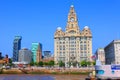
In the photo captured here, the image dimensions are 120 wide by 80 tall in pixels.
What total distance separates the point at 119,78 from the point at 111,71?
7.76 feet

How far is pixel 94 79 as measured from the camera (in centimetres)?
7688

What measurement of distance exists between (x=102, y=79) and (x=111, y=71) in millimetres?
3024

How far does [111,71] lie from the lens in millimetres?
75750

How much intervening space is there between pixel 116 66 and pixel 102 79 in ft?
14.9

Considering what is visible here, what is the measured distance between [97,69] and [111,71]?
370 centimetres

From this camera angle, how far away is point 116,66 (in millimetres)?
75625

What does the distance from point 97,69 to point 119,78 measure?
5.72 metres

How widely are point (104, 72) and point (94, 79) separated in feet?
9.40

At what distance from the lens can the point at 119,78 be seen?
75188 mm

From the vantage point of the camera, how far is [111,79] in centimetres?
7594

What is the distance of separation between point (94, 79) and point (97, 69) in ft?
8.56

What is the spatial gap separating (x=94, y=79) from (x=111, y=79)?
3.89 metres

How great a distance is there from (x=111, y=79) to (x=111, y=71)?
1850 millimetres

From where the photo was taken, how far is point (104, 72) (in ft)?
250
